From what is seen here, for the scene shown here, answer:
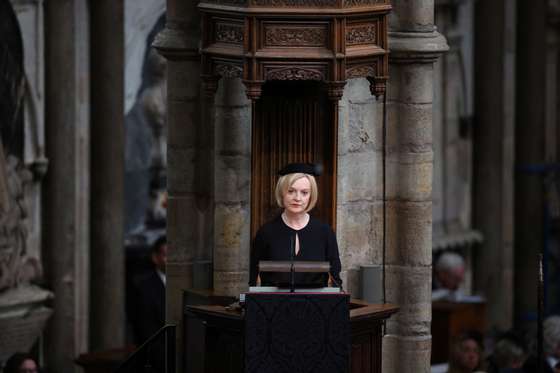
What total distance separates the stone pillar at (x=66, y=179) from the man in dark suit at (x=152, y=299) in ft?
1.42

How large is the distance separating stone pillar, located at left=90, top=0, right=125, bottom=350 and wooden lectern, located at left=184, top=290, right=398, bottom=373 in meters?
3.52

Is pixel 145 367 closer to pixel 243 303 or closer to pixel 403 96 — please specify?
pixel 243 303

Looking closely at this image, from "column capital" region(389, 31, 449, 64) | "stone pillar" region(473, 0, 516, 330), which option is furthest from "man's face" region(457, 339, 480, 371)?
"stone pillar" region(473, 0, 516, 330)

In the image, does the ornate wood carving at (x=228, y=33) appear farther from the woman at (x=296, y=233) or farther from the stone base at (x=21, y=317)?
the stone base at (x=21, y=317)

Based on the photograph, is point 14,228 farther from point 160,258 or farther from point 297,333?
point 297,333

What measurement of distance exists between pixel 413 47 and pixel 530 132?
656cm

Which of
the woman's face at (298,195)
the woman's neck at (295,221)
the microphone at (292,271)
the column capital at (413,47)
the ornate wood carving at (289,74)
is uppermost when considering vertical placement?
the column capital at (413,47)

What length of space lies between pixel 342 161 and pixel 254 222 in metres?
0.75

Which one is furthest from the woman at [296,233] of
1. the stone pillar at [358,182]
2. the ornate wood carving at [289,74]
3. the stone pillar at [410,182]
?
the stone pillar at [410,182]

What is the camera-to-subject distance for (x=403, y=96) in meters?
13.8

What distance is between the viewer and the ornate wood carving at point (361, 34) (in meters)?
12.9

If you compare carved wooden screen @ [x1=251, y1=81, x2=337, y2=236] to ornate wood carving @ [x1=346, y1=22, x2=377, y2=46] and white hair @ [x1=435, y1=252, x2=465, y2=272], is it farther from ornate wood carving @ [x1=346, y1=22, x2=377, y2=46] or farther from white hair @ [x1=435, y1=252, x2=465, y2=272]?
white hair @ [x1=435, y1=252, x2=465, y2=272]

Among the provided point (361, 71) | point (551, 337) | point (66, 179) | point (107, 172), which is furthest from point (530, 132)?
point (361, 71)

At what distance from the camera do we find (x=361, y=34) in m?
13.0
